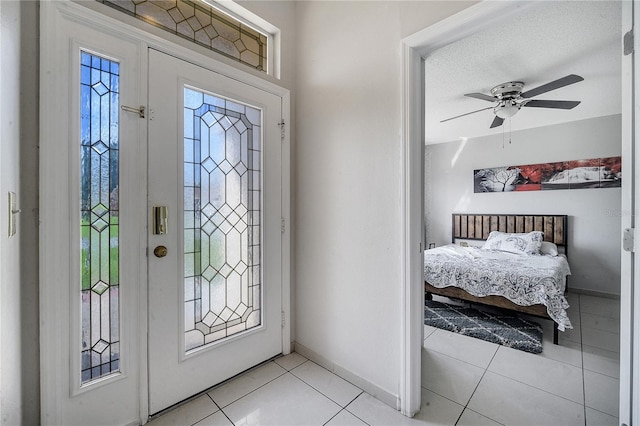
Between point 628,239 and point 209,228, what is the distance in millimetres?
2039

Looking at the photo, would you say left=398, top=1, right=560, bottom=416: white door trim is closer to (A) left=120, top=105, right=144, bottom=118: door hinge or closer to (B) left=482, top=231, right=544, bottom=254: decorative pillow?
(A) left=120, top=105, right=144, bottom=118: door hinge

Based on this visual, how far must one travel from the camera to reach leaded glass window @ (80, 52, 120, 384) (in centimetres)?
135

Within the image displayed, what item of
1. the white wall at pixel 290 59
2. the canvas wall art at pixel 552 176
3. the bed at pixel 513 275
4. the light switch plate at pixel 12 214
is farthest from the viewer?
the canvas wall art at pixel 552 176

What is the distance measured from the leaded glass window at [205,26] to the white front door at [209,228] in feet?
0.84

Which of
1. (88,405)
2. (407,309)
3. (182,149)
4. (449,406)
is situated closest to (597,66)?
(407,309)

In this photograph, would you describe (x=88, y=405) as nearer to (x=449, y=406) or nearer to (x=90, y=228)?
A: (x=90, y=228)

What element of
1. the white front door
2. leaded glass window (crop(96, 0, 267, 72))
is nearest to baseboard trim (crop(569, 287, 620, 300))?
the white front door

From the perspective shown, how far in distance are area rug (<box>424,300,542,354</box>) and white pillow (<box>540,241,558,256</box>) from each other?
60.2 inches

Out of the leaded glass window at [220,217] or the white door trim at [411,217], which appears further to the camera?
the leaded glass window at [220,217]

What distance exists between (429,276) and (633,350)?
2.25 meters

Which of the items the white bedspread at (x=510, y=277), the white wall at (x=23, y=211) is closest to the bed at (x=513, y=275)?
the white bedspread at (x=510, y=277)

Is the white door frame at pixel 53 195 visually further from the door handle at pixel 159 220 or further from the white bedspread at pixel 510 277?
the white bedspread at pixel 510 277

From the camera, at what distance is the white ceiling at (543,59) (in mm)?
1943

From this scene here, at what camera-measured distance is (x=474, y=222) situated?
16.2ft
